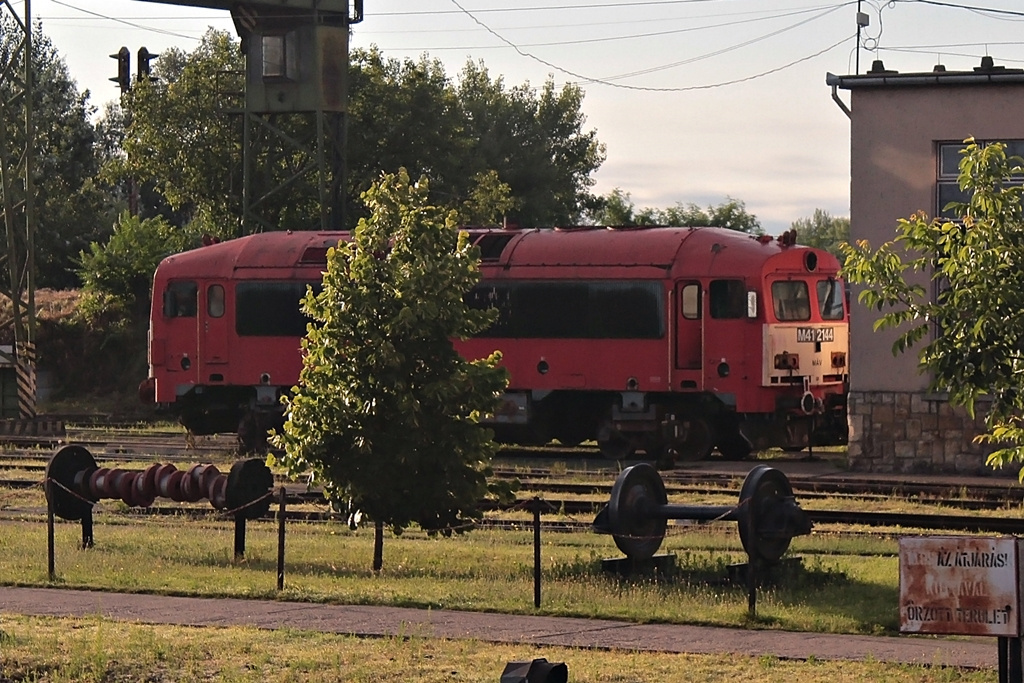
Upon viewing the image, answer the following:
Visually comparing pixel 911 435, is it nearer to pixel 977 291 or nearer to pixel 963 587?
pixel 977 291

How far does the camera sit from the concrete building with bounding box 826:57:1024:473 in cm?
2670

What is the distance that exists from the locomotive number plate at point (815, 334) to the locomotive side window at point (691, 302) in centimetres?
187

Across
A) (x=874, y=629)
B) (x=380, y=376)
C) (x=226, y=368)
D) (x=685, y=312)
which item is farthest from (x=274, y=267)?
(x=874, y=629)

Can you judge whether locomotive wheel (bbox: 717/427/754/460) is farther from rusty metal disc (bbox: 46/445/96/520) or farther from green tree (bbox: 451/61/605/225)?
green tree (bbox: 451/61/605/225)

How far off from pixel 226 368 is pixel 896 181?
13.0 metres

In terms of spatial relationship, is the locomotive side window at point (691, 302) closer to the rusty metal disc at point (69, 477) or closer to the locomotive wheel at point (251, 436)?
the locomotive wheel at point (251, 436)

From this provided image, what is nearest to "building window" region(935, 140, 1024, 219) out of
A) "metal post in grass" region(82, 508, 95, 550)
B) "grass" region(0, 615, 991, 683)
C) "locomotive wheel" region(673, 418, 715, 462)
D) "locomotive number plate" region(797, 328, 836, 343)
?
"locomotive number plate" region(797, 328, 836, 343)

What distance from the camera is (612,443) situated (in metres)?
30.1

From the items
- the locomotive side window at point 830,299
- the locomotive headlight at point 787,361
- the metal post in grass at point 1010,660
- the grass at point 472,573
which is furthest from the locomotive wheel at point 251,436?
the metal post in grass at point 1010,660

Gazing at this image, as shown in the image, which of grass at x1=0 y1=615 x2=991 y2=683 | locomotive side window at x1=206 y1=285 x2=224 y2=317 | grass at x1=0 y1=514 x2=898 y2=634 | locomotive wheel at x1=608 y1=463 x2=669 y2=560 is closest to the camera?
grass at x1=0 y1=615 x2=991 y2=683

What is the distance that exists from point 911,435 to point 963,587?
19.0 m

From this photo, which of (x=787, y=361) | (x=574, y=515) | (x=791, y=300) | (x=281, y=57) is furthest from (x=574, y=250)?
(x=281, y=57)

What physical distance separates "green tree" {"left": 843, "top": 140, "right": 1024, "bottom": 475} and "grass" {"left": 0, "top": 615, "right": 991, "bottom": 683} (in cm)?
200

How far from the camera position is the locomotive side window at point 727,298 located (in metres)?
28.3
